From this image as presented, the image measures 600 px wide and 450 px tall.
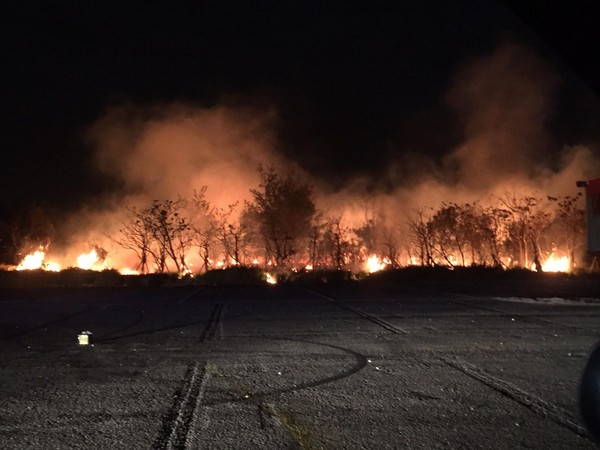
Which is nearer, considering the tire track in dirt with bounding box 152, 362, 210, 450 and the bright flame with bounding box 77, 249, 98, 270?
the tire track in dirt with bounding box 152, 362, 210, 450

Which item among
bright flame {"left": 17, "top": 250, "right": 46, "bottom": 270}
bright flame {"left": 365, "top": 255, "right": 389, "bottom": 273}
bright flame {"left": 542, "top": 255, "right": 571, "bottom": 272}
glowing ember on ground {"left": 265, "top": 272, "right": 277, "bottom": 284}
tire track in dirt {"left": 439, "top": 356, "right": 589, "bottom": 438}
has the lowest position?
tire track in dirt {"left": 439, "top": 356, "right": 589, "bottom": 438}

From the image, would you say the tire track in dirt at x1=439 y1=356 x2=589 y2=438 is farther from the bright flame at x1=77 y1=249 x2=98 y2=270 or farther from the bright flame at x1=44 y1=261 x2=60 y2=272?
the bright flame at x1=44 y1=261 x2=60 y2=272

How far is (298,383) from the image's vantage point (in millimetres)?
5895

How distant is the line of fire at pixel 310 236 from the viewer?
1278 inches

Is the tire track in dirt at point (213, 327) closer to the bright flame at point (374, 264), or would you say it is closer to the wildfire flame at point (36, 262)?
the bright flame at point (374, 264)

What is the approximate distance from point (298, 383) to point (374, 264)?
3133 centimetres

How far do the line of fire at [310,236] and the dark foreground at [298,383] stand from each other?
21.8 meters

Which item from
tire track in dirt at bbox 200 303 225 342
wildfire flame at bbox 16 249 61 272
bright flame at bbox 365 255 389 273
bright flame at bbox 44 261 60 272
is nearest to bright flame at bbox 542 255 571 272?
bright flame at bbox 365 255 389 273

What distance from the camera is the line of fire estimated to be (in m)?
32.5

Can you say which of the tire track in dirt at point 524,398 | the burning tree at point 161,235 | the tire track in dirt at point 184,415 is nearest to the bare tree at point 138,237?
the burning tree at point 161,235

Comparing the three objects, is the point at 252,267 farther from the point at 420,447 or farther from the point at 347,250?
the point at 420,447

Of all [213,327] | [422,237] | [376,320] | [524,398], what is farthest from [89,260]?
[524,398]

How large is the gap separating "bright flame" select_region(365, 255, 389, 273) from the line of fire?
0.07m

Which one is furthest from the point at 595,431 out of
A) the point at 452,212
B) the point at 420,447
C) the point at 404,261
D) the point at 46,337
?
the point at 404,261
